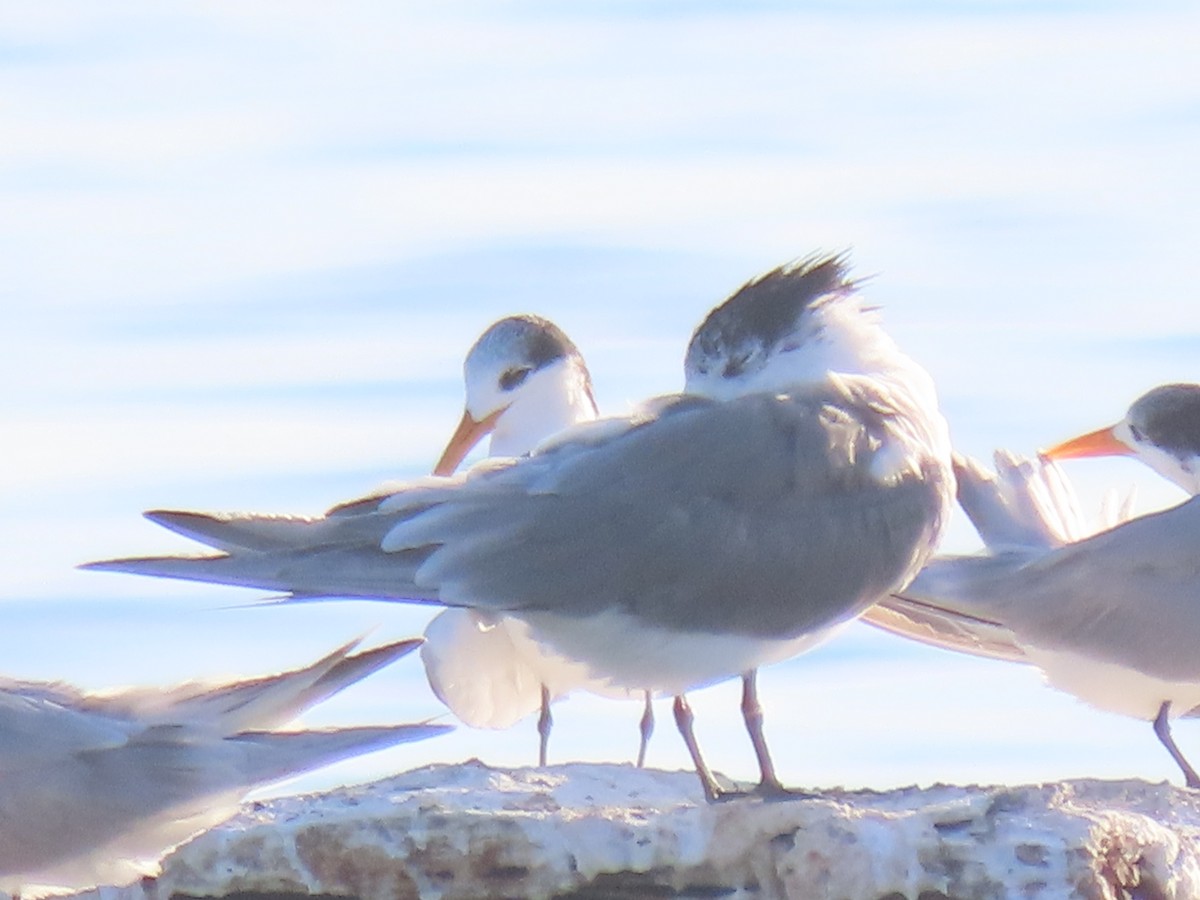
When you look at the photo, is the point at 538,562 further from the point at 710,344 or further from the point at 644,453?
the point at 710,344

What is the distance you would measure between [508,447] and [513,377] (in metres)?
0.25

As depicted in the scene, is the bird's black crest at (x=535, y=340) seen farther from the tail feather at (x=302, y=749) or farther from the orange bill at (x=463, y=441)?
the tail feather at (x=302, y=749)

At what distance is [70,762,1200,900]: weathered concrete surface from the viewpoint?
554cm

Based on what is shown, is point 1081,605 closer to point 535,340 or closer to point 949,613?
point 949,613

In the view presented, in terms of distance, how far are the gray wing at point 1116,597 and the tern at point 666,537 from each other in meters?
1.39

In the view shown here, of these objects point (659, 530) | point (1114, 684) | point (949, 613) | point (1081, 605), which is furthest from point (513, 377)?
point (659, 530)

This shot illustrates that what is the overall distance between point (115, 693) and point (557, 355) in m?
2.97

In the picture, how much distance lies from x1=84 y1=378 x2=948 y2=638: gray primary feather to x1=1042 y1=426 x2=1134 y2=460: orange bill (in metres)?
3.13

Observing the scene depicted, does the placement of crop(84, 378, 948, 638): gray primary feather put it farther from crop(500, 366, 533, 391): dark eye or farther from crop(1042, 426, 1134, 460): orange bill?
crop(1042, 426, 1134, 460): orange bill

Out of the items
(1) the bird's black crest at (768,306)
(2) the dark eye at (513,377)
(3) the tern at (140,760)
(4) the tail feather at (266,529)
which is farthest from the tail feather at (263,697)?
(2) the dark eye at (513,377)

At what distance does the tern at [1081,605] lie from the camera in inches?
313

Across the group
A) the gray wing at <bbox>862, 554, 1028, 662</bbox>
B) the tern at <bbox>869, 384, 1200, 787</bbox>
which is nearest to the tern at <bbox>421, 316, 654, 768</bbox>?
the gray wing at <bbox>862, 554, 1028, 662</bbox>

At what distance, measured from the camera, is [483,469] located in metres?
6.46

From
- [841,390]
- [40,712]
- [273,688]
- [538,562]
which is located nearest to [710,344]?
[841,390]
